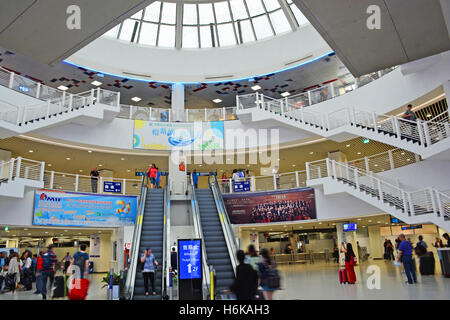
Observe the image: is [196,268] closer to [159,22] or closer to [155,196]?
[155,196]

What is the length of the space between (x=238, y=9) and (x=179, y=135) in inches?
374

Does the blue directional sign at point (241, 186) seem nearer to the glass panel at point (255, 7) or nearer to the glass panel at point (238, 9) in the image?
the glass panel at point (238, 9)

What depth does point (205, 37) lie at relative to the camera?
82.1 feet

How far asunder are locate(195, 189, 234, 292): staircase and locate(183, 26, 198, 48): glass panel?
1250cm

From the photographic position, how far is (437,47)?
9.63m

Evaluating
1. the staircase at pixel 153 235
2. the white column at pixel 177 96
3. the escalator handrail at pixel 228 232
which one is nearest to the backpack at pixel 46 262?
the staircase at pixel 153 235

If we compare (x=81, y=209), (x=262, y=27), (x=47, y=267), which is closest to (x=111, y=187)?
(x=81, y=209)

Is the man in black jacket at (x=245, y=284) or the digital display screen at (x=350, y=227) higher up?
the digital display screen at (x=350, y=227)

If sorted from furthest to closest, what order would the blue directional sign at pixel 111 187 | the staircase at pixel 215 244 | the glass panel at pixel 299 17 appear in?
the glass panel at pixel 299 17, the blue directional sign at pixel 111 187, the staircase at pixel 215 244

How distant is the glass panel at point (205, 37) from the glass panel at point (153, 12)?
10.2ft

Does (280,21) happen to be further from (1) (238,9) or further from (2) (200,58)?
(2) (200,58)

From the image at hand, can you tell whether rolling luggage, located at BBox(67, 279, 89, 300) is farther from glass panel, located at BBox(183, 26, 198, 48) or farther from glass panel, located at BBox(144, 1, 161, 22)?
glass panel, located at BBox(183, 26, 198, 48)

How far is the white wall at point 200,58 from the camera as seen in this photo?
2227 centimetres

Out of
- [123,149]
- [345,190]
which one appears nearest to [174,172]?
[123,149]
